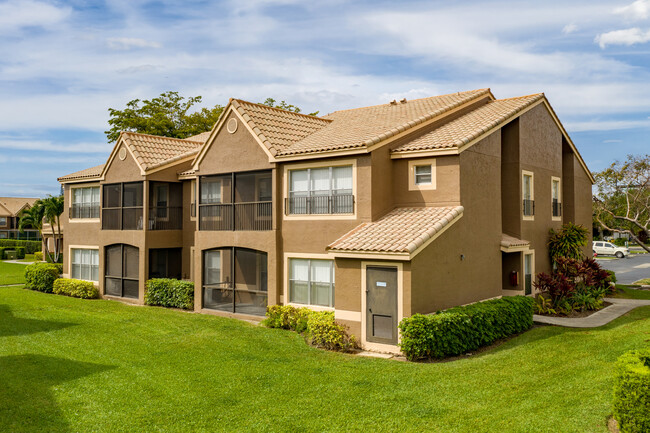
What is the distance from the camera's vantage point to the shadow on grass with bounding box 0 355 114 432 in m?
9.71

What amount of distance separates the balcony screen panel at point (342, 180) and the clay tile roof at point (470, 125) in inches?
68.9

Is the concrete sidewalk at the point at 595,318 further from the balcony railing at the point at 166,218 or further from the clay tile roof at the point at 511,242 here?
the balcony railing at the point at 166,218

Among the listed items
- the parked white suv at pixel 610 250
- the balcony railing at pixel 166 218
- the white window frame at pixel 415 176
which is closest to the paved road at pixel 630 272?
the parked white suv at pixel 610 250

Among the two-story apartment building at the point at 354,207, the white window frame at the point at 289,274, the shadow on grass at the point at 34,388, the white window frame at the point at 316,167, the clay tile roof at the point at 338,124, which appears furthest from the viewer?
the clay tile roof at the point at 338,124

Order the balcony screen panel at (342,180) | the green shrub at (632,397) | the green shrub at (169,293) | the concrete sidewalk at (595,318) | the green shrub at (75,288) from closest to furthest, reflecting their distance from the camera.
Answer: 1. the green shrub at (632,397)
2. the balcony screen panel at (342,180)
3. the concrete sidewalk at (595,318)
4. the green shrub at (169,293)
5. the green shrub at (75,288)

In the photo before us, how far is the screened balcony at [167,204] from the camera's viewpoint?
25391mm

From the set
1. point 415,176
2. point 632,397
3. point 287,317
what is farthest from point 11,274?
point 632,397

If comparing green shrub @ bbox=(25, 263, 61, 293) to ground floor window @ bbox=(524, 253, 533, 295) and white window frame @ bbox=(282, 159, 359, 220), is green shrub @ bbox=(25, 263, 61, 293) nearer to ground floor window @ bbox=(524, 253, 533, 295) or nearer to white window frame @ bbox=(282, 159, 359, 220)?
white window frame @ bbox=(282, 159, 359, 220)

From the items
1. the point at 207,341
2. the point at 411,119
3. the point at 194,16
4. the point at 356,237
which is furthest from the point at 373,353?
the point at 194,16

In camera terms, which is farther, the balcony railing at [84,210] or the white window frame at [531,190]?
the balcony railing at [84,210]

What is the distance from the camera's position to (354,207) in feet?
57.1

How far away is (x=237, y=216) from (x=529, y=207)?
38.1 feet

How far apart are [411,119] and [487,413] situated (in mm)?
12398

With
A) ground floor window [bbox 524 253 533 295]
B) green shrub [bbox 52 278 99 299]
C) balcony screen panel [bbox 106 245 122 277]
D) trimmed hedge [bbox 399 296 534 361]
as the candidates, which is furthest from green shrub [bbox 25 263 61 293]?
ground floor window [bbox 524 253 533 295]
